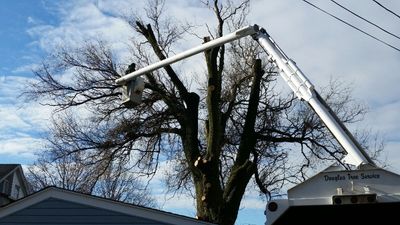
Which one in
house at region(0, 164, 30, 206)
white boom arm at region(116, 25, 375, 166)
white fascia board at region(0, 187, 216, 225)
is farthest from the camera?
house at region(0, 164, 30, 206)

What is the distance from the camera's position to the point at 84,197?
36.3ft

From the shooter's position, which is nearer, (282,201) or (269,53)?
(282,201)

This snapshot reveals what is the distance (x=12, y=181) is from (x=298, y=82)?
104 feet

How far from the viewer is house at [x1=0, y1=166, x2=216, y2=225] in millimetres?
10922

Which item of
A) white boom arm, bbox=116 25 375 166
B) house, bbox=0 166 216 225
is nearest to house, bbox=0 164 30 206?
house, bbox=0 166 216 225

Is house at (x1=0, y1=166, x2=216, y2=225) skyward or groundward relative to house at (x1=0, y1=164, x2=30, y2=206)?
groundward

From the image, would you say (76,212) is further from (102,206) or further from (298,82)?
(298,82)

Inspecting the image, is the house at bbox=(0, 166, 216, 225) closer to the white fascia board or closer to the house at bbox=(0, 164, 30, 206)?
the white fascia board

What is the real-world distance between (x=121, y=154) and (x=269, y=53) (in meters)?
10.7

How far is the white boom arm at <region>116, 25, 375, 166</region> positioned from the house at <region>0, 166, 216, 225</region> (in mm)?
2452

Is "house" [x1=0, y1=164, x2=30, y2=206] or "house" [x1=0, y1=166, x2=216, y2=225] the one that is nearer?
"house" [x1=0, y1=166, x2=216, y2=225]

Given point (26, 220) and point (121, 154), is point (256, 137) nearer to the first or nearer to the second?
point (121, 154)

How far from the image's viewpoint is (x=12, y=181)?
37.6 meters

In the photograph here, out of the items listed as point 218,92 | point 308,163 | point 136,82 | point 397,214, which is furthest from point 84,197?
point 308,163
